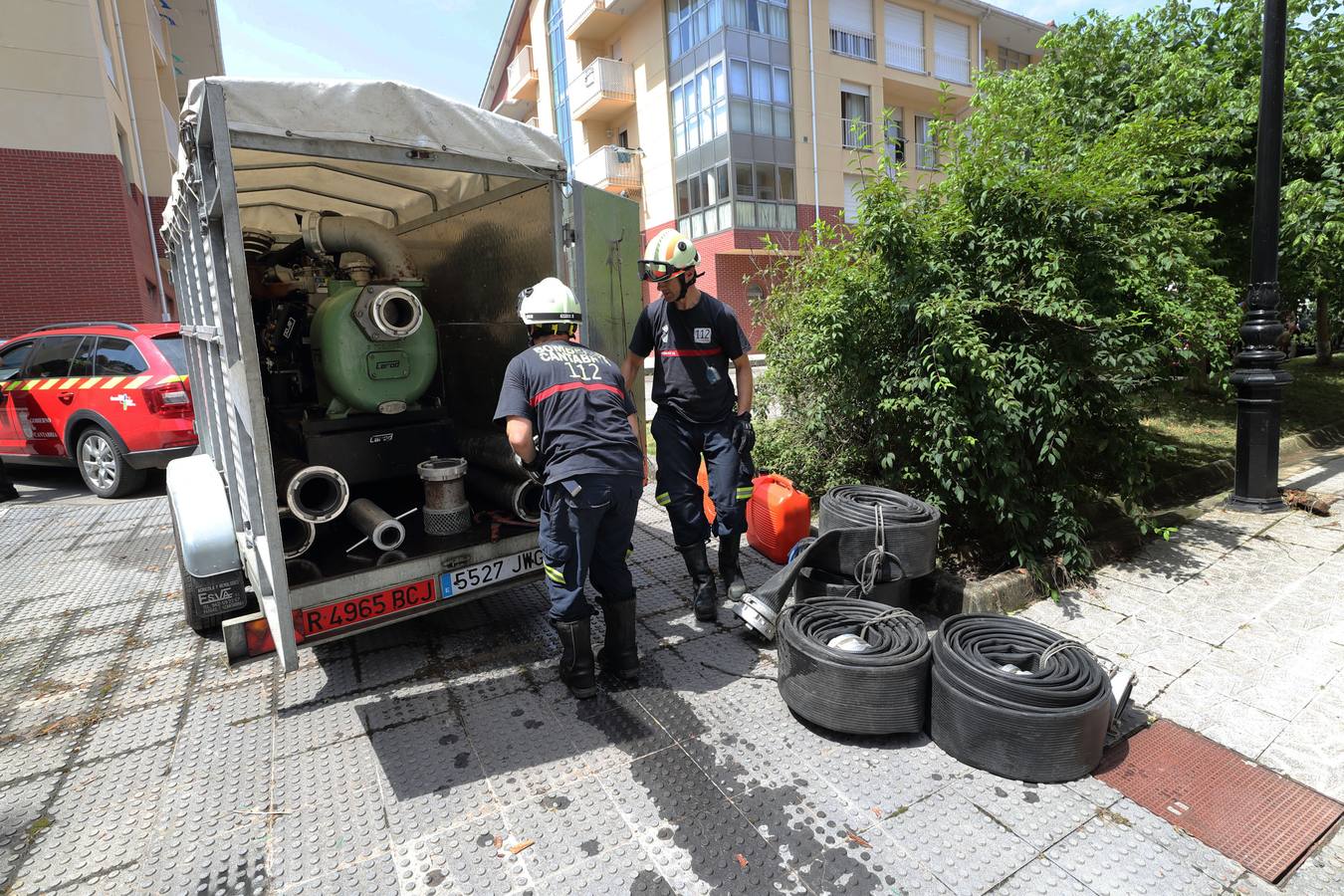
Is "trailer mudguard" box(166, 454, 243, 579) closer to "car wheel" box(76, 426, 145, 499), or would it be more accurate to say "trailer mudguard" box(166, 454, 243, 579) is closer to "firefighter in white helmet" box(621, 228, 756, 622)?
"firefighter in white helmet" box(621, 228, 756, 622)

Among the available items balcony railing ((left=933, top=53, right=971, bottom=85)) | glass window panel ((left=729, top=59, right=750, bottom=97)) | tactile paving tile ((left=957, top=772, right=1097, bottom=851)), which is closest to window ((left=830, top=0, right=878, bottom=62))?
balcony railing ((left=933, top=53, right=971, bottom=85))

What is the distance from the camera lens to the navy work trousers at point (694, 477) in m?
4.09

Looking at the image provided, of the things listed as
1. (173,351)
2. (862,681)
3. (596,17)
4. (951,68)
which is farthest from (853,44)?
(862,681)

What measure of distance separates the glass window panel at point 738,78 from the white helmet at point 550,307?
835 inches

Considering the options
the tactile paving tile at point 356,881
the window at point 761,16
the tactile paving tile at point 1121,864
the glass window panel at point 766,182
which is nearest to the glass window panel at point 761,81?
the window at point 761,16

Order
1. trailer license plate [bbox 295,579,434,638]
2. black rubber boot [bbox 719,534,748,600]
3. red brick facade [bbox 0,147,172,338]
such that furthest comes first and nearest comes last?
red brick facade [bbox 0,147,172,338] → black rubber boot [bbox 719,534,748,600] → trailer license plate [bbox 295,579,434,638]

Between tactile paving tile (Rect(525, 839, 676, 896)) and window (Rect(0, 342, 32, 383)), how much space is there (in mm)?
9168

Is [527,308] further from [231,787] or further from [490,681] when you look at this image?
[231,787]

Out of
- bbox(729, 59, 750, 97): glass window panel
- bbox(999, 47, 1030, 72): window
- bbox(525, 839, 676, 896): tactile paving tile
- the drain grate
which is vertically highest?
bbox(999, 47, 1030, 72): window

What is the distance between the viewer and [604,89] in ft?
82.6

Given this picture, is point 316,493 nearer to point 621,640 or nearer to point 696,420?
point 621,640

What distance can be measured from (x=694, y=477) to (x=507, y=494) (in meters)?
1.07

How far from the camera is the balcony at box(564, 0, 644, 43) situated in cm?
2436

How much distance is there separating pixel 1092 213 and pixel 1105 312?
592 mm
